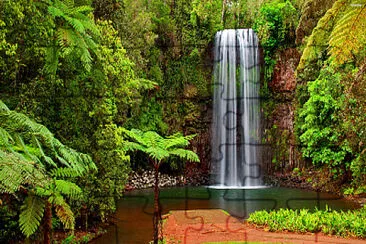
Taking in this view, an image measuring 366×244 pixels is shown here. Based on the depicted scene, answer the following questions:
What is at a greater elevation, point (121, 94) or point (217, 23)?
point (217, 23)

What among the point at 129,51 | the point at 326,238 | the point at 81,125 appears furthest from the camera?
the point at 129,51

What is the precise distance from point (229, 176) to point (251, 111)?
8.93ft

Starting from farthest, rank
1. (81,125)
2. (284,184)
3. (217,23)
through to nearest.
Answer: (217,23) < (284,184) < (81,125)

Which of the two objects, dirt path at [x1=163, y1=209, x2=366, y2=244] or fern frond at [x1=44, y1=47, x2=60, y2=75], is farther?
dirt path at [x1=163, y1=209, x2=366, y2=244]

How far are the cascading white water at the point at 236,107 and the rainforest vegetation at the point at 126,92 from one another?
40cm

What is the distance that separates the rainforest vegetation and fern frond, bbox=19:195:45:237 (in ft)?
0.04

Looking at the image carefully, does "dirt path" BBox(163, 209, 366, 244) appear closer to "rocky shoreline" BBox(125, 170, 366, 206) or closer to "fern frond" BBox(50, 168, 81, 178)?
"fern frond" BBox(50, 168, 81, 178)

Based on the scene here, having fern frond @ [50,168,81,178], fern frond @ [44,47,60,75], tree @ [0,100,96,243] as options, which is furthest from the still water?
fern frond @ [44,47,60,75]

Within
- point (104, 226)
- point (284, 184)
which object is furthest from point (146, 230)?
point (284, 184)

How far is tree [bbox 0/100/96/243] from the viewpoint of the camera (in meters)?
3.10

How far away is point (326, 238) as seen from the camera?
22.7 ft

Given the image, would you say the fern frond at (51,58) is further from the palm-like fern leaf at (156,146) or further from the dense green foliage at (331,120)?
the dense green foliage at (331,120)

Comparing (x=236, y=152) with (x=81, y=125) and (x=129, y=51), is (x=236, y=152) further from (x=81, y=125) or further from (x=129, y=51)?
(x=81, y=125)

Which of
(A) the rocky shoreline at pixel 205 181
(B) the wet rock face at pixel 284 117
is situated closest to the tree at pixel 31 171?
(A) the rocky shoreline at pixel 205 181
